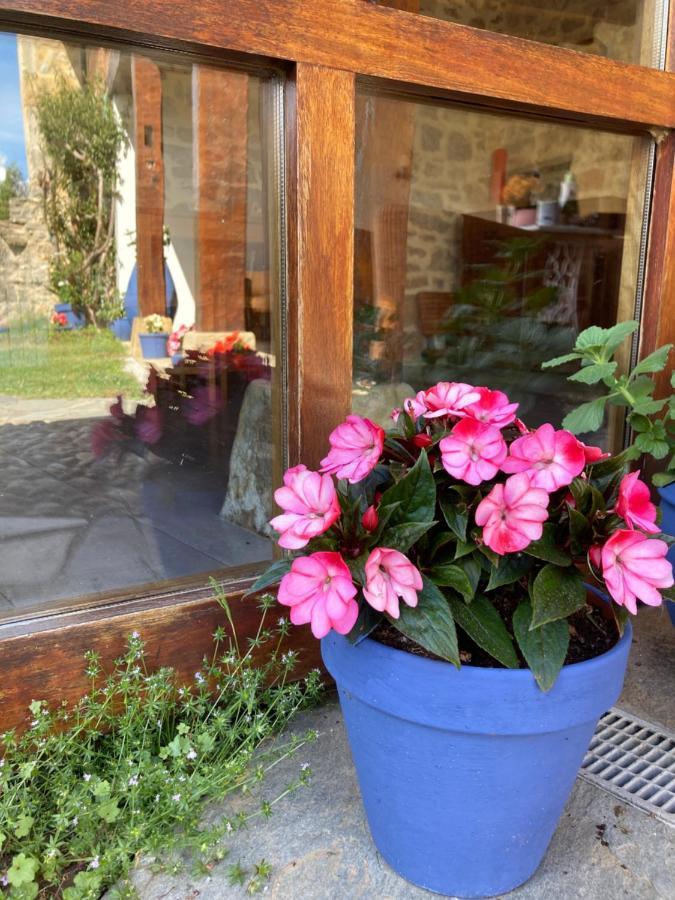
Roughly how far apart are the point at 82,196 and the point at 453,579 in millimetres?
5122

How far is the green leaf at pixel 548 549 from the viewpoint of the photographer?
1.04 m

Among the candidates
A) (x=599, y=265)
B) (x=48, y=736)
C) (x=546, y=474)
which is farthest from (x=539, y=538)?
(x=599, y=265)

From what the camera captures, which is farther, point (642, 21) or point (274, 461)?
point (642, 21)

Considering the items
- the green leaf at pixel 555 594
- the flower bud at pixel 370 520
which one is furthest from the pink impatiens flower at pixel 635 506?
the flower bud at pixel 370 520

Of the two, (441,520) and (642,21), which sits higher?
(642,21)

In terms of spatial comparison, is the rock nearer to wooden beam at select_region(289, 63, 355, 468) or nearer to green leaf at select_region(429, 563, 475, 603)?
wooden beam at select_region(289, 63, 355, 468)

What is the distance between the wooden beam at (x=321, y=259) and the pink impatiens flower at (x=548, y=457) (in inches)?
21.6

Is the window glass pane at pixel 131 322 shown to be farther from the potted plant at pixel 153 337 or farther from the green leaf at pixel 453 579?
the green leaf at pixel 453 579

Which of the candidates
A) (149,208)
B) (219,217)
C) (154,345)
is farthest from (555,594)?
(149,208)

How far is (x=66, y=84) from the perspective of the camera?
437cm

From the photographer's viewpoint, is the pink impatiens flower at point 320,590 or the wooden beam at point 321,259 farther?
the wooden beam at point 321,259

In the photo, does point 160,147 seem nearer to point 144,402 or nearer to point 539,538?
point 144,402

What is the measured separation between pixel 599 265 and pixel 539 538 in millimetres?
3426

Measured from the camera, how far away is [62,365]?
3910 millimetres
